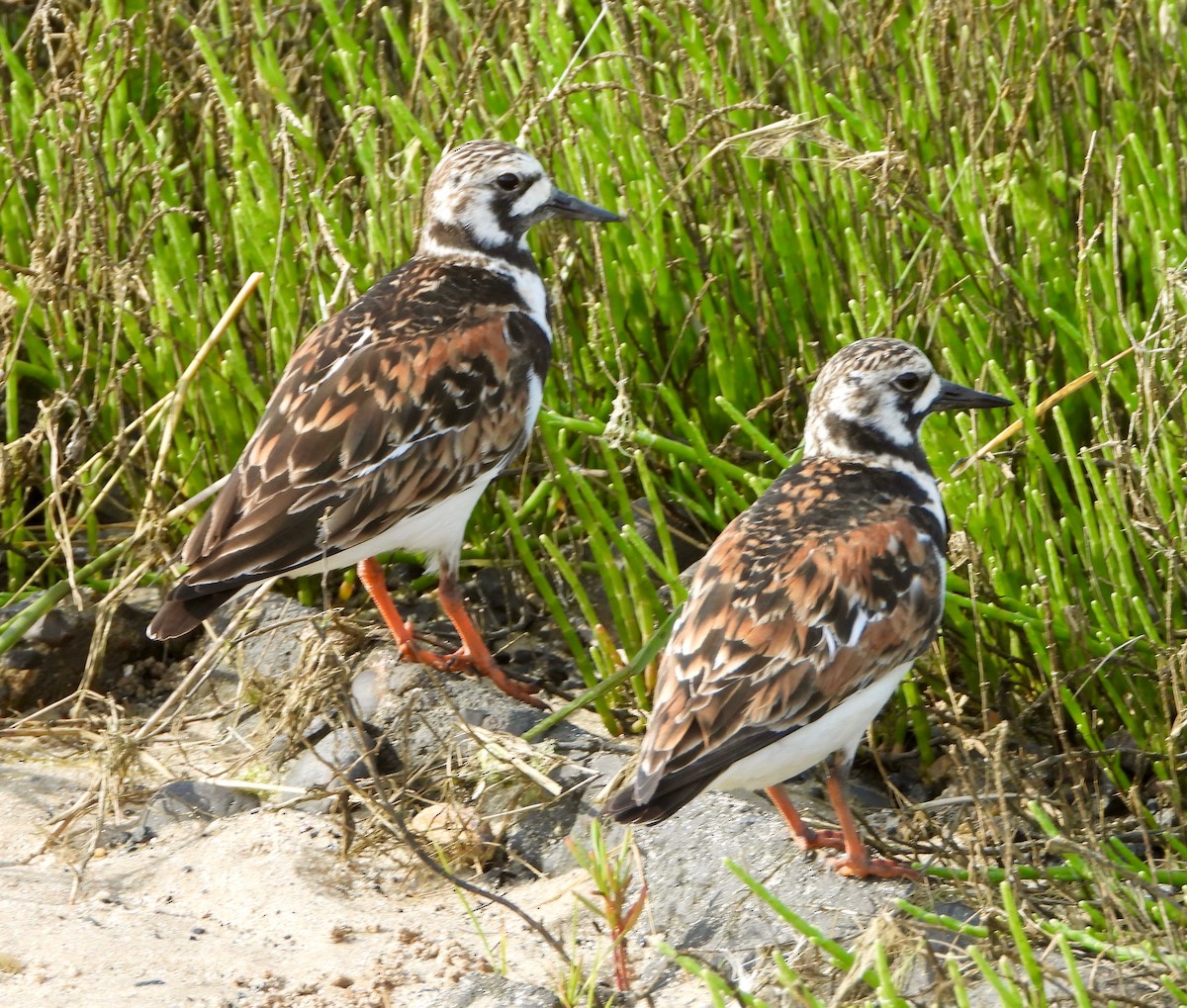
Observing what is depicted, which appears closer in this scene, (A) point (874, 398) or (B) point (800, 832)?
(B) point (800, 832)

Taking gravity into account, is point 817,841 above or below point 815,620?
below

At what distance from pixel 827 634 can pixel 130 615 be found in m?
2.25

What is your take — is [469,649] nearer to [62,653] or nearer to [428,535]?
[428,535]

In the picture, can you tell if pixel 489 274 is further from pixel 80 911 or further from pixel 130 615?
pixel 80 911

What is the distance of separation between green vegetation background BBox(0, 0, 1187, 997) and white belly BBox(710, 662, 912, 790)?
420mm

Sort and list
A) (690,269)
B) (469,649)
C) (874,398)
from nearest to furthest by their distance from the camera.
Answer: (874,398), (469,649), (690,269)

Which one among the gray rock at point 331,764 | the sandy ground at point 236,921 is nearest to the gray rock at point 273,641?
the gray rock at point 331,764

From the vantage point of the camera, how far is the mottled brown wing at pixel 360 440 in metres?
4.10

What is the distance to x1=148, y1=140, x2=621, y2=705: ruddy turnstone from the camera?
13.5 feet

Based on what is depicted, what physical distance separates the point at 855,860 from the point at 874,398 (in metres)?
1.06

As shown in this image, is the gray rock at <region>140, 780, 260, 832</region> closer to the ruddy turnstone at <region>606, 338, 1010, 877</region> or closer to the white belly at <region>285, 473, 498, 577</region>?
the white belly at <region>285, 473, 498, 577</region>

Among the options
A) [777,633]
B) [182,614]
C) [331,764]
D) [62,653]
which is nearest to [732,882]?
[777,633]

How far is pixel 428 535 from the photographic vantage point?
4.43 metres

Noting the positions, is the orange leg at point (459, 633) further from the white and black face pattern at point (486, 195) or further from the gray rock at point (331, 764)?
the white and black face pattern at point (486, 195)
